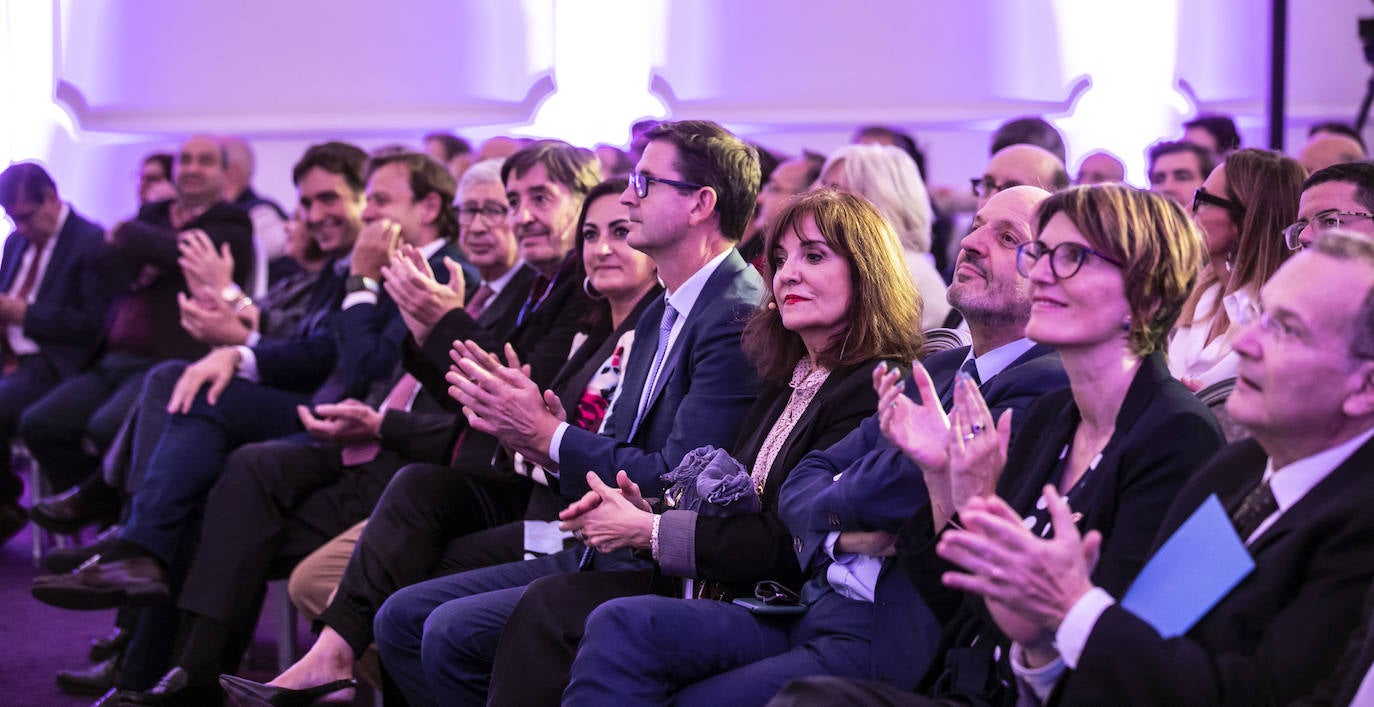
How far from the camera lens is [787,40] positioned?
763 centimetres

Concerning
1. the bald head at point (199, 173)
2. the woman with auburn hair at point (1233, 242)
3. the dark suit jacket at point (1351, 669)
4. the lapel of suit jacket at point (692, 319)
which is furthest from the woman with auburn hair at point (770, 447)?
the bald head at point (199, 173)

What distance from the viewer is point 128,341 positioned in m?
5.15

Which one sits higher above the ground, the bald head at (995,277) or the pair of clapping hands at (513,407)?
the bald head at (995,277)

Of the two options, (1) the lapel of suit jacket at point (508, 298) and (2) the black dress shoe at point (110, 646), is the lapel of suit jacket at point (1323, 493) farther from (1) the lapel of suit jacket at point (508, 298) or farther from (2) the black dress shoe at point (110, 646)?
(2) the black dress shoe at point (110, 646)

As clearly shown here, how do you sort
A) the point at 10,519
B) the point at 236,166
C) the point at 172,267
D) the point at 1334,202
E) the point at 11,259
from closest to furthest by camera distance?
1. the point at 1334,202
2. the point at 172,267
3. the point at 10,519
4. the point at 11,259
5. the point at 236,166

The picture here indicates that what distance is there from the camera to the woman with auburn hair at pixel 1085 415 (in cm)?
181

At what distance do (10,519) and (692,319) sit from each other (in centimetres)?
358

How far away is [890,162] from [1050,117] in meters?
3.83

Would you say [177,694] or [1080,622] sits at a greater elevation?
[1080,622]

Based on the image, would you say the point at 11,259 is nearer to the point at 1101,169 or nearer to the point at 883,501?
the point at 1101,169

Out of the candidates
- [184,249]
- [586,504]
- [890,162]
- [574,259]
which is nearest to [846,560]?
[586,504]

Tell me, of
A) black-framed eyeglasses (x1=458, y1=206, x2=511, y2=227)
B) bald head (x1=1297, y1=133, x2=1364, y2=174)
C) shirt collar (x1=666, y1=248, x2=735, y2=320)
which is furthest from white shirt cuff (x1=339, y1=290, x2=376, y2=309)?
bald head (x1=1297, y1=133, x2=1364, y2=174)

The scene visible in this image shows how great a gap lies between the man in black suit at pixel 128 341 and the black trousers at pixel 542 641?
282 cm

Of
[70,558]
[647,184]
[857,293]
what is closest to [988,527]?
[857,293]
